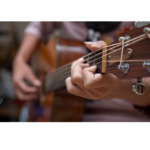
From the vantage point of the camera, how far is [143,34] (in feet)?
0.87

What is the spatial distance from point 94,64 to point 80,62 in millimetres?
66

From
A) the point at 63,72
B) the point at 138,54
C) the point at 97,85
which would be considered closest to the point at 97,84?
the point at 97,85

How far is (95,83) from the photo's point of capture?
0.34 metres

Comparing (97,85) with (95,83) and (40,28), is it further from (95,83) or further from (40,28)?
(40,28)

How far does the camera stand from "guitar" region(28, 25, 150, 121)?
0.91 feet

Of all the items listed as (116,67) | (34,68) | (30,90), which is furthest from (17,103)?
(116,67)

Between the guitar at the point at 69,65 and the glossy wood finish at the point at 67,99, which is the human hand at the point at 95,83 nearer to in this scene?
the guitar at the point at 69,65

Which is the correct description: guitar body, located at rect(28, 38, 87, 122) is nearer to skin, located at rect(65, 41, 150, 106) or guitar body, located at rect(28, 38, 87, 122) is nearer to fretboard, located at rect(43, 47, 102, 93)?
fretboard, located at rect(43, 47, 102, 93)

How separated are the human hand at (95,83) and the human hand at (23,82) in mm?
528

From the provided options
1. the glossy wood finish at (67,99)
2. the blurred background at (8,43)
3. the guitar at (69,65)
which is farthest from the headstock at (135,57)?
the blurred background at (8,43)

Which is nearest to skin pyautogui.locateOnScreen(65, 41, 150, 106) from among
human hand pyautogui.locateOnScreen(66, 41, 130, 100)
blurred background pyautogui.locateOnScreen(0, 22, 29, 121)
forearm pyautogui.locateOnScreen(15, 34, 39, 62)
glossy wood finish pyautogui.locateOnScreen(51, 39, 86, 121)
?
human hand pyautogui.locateOnScreen(66, 41, 130, 100)

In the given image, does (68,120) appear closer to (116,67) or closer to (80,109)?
(80,109)

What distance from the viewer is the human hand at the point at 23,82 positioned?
0.91 metres

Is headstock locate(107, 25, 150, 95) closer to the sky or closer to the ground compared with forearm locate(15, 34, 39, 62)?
closer to the ground
